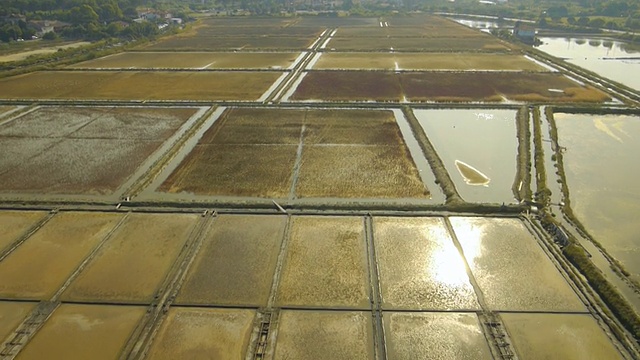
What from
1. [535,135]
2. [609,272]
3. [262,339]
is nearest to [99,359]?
[262,339]

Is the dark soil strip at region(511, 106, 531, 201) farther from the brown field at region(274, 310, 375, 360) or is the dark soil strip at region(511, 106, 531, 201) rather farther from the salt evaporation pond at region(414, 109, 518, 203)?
the brown field at region(274, 310, 375, 360)

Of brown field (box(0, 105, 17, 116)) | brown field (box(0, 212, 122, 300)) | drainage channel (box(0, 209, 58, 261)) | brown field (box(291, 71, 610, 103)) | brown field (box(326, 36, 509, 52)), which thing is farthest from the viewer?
brown field (box(326, 36, 509, 52))

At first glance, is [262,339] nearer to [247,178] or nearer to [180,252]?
[180,252]

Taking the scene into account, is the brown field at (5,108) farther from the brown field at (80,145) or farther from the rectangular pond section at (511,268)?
the rectangular pond section at (511,268)

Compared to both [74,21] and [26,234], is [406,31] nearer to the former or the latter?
[74,21]

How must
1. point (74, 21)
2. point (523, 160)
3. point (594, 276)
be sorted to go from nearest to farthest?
point (594, 276), point (523, 160), point (74, 21)

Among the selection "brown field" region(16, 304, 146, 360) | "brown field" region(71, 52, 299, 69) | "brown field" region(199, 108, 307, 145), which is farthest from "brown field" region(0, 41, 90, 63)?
"brown field" region(16, 304, 146, 360)

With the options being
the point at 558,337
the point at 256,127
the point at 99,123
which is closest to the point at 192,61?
the point at 99,123
